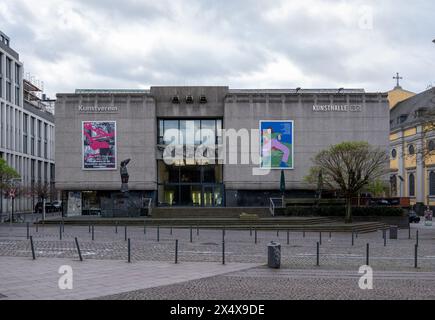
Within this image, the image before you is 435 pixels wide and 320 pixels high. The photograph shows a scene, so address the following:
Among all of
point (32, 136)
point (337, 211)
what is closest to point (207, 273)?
point (337, 211)

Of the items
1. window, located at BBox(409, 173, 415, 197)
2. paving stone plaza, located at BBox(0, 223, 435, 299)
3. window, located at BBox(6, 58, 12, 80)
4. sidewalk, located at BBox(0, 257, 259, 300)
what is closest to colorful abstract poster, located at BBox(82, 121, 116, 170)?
window, located at BBox(6, 58, 12, 80)

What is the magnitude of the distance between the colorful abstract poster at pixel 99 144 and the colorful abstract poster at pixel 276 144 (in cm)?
1632

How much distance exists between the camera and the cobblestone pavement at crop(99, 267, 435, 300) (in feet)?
38.4

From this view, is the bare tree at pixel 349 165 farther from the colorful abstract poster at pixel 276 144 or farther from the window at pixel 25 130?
the window at pixel 25 130

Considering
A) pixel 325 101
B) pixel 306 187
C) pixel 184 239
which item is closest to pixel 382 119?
pixel 325 101

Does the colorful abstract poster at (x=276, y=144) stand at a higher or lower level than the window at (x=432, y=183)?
higher

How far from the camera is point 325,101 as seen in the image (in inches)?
2281

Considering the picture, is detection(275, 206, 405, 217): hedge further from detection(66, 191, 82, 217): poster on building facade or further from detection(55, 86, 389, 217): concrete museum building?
detection(66, 191, 82, 217): poster on building facade

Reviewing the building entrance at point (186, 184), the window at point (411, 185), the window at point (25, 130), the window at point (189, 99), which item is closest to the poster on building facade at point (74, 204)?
the building entrance at point (186, 184)

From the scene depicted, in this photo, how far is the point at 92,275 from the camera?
14633 mm

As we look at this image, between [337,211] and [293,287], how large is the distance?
113 ft

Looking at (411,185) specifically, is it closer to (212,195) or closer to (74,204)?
(212,195)

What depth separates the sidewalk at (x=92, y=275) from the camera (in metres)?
12.1

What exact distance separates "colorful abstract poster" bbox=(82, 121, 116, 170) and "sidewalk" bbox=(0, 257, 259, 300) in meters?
38.9
